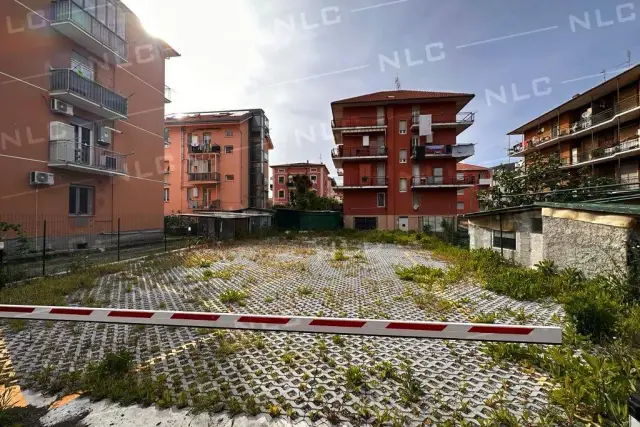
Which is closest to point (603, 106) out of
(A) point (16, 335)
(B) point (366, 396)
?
(B) point (366, 396)

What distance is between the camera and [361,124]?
3262 centimetres

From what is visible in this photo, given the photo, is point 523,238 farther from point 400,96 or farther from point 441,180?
point 400,96

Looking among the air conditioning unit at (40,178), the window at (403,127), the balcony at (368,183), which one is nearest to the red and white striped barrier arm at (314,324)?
the air conditioning unit at (40,178)

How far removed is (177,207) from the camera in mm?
35281

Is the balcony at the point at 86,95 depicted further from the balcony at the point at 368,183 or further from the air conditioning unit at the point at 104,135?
the balcony at the point at 368,183

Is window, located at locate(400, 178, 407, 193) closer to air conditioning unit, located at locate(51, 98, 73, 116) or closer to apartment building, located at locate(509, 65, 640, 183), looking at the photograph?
apartment building, located at locate(509, 65, 640, 183)

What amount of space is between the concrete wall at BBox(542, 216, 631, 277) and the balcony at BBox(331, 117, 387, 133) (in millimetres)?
25708

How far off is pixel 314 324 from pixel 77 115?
19126 millimetres

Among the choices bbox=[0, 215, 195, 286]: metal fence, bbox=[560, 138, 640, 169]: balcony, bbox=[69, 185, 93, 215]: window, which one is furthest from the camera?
bbox=[560, 138, 640, 169]: balcony

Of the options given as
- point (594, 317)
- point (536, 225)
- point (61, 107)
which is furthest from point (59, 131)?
point (536, 225)

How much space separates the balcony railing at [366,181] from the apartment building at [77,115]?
755 inches

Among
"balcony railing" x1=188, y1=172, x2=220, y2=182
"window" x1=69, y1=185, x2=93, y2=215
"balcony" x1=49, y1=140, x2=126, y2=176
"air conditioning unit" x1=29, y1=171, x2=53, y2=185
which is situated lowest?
"window" x1=69, y1=185, x2=93, y2=215

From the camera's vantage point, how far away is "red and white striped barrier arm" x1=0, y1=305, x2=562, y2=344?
252 cm

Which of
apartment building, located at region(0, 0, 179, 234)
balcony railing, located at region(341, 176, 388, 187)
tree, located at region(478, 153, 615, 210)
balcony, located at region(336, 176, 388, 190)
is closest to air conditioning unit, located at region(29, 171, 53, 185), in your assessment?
apartment building, located at region(0, 0, 179, 234)
